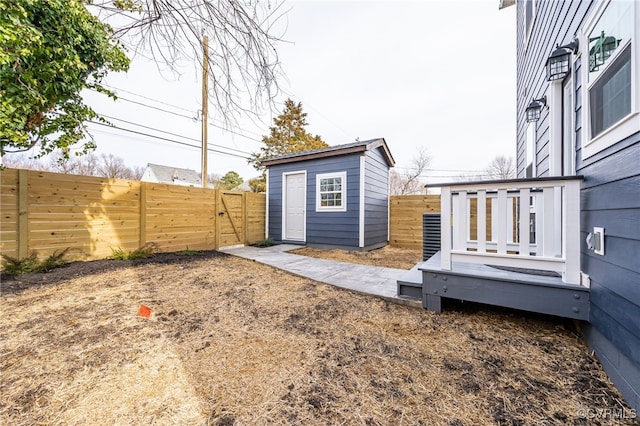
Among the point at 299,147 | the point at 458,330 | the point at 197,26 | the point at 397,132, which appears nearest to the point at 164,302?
the point at 197,26

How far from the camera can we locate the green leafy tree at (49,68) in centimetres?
239

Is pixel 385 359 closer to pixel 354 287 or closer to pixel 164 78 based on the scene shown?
pixel 354 287

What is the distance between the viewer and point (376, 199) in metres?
7.11

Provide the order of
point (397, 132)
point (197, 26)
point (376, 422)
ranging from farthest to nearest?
point (397, 132), point (197, 26), point (376, 422)

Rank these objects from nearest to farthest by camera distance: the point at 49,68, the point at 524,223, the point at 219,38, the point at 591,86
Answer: the point at 591,86 → the point at 219,38 → the point at 524,223 → the point at 49,68

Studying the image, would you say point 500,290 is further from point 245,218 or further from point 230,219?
point 245,218

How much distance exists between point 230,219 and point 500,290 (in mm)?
6385

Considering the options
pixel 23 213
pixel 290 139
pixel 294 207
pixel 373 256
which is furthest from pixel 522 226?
pixel 290 139

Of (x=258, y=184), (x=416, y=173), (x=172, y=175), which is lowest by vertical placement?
(x=258, y=184)

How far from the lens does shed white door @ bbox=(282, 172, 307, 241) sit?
752cm

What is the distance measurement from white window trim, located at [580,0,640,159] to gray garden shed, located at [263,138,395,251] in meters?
4.56

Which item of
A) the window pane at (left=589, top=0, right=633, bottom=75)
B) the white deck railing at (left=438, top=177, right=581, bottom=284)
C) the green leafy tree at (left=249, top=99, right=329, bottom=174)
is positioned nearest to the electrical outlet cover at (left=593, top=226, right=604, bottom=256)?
the white deck railing at (left=438, top=177, right=581, bottom=284)

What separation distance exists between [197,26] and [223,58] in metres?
0.26

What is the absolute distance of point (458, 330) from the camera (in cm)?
215
